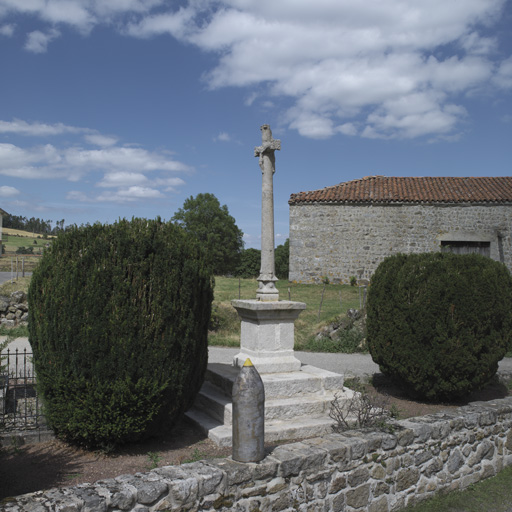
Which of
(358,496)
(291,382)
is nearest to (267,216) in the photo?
(291,382)

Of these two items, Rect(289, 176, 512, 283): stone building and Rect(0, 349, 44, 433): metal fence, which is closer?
Rect(0, 349, 44, 433): metal fence

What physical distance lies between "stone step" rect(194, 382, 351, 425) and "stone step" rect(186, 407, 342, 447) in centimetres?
7

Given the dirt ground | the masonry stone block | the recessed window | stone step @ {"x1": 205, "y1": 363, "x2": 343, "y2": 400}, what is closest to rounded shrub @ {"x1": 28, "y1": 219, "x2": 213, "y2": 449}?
the dirt ground

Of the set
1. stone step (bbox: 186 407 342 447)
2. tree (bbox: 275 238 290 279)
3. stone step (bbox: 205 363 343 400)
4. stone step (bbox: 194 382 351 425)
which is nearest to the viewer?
stone step (bbox: 186 407 342 447)

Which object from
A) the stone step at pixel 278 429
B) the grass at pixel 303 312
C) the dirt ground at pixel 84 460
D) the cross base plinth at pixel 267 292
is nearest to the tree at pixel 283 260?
the grass at pixel 303 312

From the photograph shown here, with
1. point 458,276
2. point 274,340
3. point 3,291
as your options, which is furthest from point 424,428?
point 3,291

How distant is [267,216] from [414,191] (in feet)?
49.6

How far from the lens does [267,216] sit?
6.62 metres

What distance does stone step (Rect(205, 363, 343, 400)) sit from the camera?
5.85m

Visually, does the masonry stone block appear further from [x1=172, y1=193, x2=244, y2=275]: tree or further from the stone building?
[x1=172, y1=193, x2=244, y2=275]: tree

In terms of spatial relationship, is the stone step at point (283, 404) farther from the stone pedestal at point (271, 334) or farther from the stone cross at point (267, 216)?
the stone cross at point (267, 216)

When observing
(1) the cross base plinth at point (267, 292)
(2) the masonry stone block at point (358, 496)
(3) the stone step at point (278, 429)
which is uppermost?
(1) the cross base plinth at point (267, 292)

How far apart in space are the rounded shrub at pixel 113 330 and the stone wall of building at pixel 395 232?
15.0m

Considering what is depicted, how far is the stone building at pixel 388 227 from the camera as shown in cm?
1919
